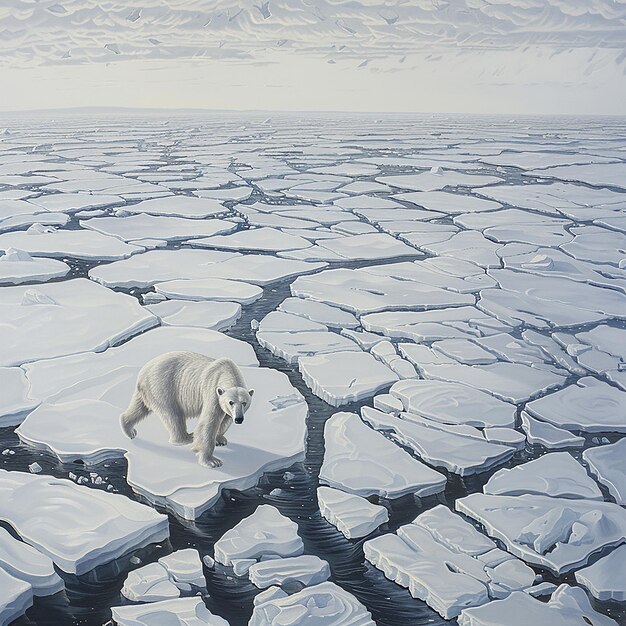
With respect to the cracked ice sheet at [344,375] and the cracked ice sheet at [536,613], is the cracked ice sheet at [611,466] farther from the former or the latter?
the cracked ice sheet at [344,375]

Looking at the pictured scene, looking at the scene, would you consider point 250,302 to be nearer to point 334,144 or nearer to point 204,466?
point 204,466

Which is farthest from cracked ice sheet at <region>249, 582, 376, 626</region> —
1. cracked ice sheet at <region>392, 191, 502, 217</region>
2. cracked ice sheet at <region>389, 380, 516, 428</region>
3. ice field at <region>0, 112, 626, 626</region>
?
cracked ice sheet at <region>392, 191, 502, 217</region>

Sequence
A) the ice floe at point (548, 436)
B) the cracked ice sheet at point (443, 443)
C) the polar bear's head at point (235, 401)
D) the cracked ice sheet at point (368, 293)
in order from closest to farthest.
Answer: the polar bear's head at point (235, 401) → the cracked ice sheet at point (443, 443) → the ice floe at point (548, 436) → the cracked ice sheet at point (368, 293)

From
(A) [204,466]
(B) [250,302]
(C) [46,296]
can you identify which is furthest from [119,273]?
(A) [204,466]

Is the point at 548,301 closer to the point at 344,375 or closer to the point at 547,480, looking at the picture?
the point at 344,375

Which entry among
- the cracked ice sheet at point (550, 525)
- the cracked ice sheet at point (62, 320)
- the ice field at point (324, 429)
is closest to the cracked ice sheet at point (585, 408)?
the ice field at point (324, 429)

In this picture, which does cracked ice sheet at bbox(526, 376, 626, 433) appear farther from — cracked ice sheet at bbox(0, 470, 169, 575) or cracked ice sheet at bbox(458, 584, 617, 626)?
cracked ice sheet at bbox(0, 470, 169, 575)

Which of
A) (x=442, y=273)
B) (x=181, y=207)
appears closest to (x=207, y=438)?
(x=442, y=273)
